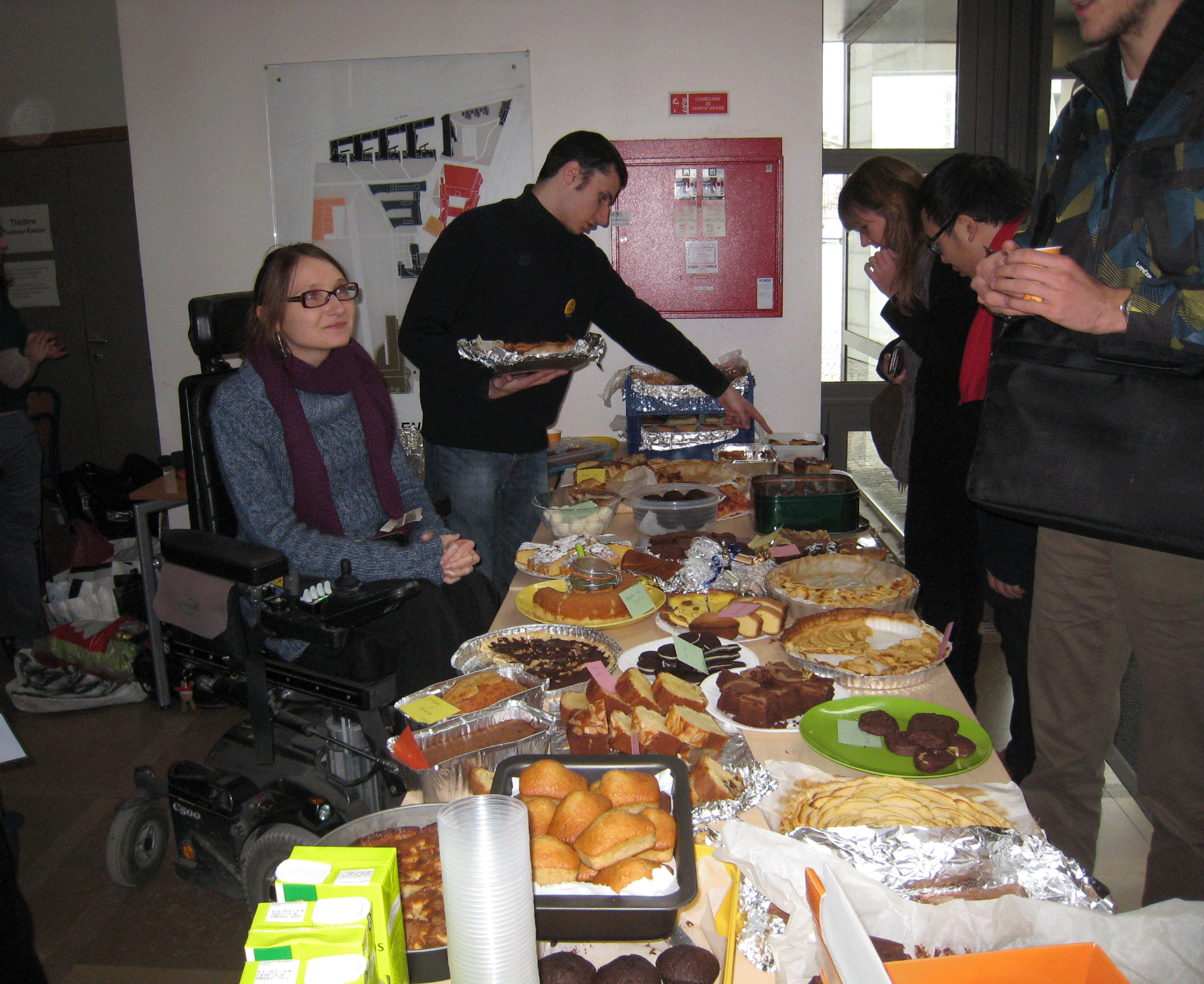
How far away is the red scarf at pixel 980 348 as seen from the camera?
2279 millimetres

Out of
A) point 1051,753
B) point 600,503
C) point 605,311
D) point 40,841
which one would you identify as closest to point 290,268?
point 600,503

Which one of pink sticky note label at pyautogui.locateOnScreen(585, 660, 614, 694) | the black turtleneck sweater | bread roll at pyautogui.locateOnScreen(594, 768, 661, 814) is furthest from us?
the black turtleneck sweater

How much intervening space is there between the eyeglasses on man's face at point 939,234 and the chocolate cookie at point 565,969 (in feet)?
6.78

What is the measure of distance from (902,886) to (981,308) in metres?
1.78

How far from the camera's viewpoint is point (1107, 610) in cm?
176

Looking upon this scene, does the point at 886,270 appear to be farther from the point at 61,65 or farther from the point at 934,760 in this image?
the point at 61,65

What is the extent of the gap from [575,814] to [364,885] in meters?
0.28

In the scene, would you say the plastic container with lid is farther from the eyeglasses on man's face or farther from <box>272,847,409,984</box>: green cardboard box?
<box>272,847,409,984</box>: green cardboard box

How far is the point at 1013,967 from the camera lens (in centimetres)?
76

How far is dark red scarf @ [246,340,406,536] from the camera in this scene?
2.23 metres

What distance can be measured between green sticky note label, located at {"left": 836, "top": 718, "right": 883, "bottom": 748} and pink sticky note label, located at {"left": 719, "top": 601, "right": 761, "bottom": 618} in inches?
17.8

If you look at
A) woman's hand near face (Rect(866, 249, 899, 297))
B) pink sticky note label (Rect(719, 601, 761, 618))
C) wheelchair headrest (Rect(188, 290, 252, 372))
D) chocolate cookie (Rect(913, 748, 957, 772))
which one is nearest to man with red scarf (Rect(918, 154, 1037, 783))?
woman's hand near face (Rect(866, 249, 899, 297))

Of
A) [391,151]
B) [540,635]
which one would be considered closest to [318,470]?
[540,635]

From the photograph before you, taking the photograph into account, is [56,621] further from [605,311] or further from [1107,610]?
[1107,610]
